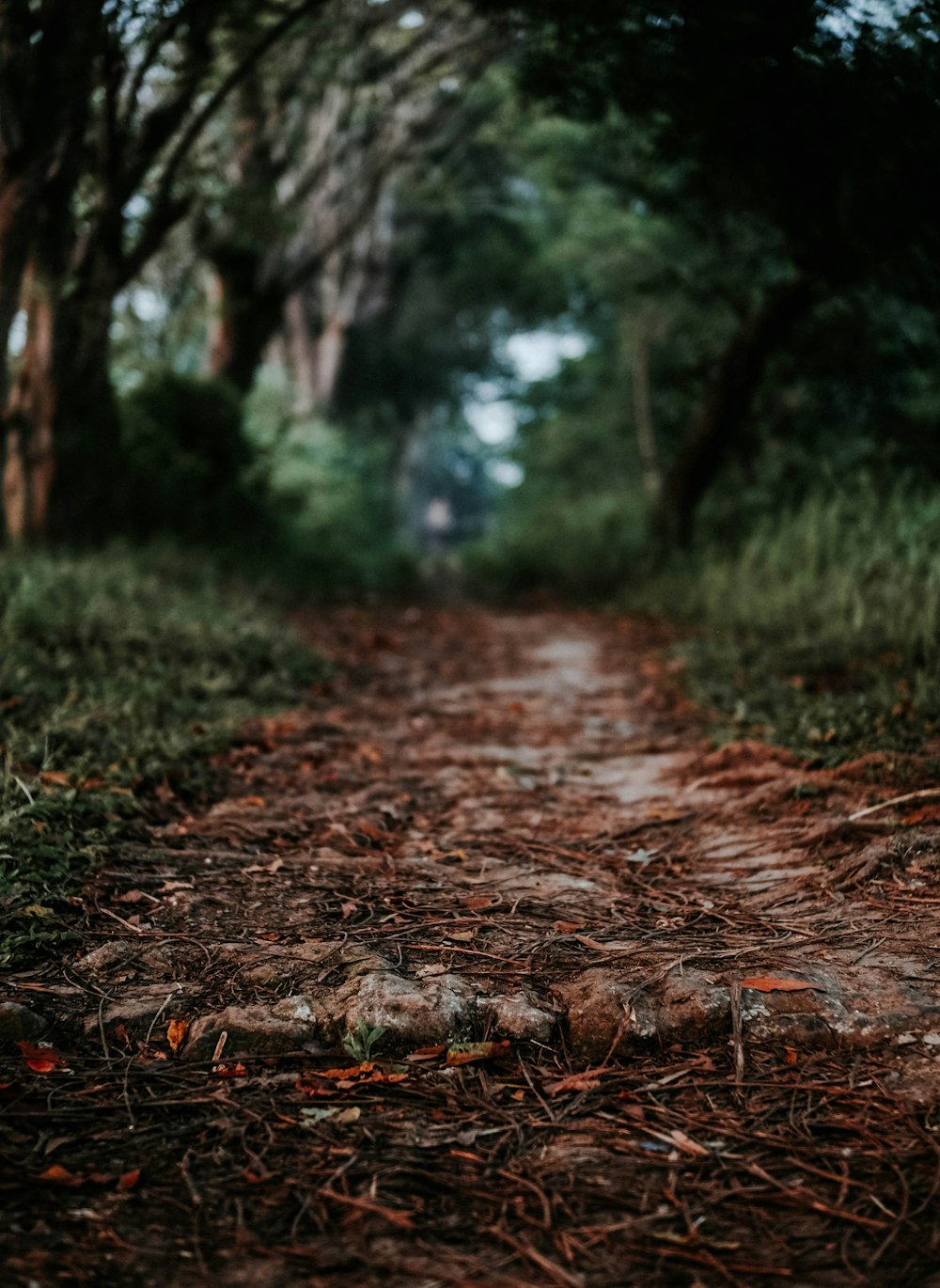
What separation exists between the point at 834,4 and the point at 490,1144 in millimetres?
4102

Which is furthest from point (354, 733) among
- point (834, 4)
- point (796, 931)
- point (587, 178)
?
point (587, 178)

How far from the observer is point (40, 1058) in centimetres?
190

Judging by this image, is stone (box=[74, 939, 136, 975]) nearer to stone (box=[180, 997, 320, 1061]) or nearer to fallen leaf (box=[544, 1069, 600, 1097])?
stone (box=[180, 997, 320, 1061])

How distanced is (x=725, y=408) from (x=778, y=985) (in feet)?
26.7

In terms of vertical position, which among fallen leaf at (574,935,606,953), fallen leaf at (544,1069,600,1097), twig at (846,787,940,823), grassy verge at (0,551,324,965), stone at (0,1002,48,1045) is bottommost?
Answer: fallen leaf at (544,1069,600,1097)

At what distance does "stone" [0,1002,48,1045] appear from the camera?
6.43 feet

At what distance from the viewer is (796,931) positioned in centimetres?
243

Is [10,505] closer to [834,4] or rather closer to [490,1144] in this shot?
[834,4]

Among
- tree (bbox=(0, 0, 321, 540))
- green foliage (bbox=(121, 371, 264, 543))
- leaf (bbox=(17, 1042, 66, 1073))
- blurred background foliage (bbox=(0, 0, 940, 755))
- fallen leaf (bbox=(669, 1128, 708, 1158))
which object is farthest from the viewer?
green foliage (bbox=(121, 371, 264, 543))

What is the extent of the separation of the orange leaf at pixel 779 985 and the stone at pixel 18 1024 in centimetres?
160

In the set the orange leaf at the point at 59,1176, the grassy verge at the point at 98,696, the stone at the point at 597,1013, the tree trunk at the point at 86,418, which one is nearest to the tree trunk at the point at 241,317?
the tree trunk at the point at 86,418

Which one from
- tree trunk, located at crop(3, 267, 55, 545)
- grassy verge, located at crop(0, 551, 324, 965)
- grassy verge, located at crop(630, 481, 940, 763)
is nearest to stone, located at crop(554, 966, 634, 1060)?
grassy verge, located at crop(0, 551, 324, 965)

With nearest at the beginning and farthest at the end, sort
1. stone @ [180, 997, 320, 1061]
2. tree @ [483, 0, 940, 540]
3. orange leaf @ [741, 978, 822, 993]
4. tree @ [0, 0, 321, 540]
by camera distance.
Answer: stone @ [180, 997, 320, 1061]
orange leaf @ [741, 978, 822, 993]
tree @ [483, 0, 940, 540]
tree @ [0, 0, 321, 540]

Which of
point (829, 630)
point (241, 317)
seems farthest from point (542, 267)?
point (829, 630)
